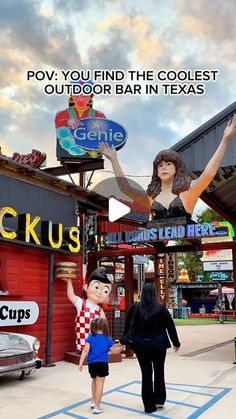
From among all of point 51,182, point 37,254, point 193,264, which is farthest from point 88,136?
point 193,264

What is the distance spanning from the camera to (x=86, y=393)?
23.2ft

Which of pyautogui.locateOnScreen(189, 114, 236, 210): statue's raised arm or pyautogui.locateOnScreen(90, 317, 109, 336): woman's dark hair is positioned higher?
pyautogui.locateOnScreen(189, 114, 236, 210): statue's raised arm

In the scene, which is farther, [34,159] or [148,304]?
[34,159]

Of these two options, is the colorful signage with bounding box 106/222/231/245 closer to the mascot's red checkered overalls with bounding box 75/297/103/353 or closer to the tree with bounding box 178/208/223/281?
the mascot's red checkered overalls with bounding box 75/297/103/353

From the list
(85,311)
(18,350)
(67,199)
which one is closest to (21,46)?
(67,199)

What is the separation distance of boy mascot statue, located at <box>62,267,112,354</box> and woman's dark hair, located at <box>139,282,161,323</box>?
391 centimetres

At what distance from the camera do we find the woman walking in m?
5.71

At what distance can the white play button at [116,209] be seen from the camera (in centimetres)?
1374

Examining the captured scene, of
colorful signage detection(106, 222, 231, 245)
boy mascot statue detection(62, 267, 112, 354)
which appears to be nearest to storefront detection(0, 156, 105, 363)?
boy mascot statue detection(62, 267, 112, 354)

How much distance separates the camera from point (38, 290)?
1041 cm

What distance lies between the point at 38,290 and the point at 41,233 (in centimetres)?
136

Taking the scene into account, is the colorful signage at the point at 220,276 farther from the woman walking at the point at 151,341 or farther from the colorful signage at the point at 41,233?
the woman walking at the point at 151,341

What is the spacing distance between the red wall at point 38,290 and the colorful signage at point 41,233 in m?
0.32

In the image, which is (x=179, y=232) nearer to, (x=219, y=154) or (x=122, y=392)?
(x=219, y=154)
